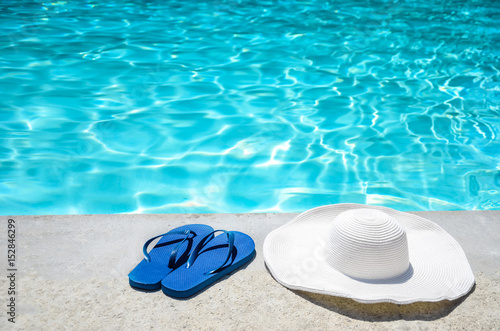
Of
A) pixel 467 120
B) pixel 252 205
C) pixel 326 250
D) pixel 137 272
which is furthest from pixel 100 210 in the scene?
pixel 467 120

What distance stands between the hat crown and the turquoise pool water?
1.48 metres

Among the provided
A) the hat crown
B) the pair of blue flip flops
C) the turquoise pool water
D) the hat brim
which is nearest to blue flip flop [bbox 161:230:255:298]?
the pair of blue flip flops

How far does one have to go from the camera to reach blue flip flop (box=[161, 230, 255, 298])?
192 centimetres

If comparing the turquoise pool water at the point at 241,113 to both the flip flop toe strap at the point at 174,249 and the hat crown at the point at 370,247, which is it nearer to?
the flip flop toe strap at the point at 174,249

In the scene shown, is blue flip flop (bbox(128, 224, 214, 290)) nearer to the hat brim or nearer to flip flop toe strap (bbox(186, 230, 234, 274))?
flip flop toe strap (bbox(186, 230, 234, 274))

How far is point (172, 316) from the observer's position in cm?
181

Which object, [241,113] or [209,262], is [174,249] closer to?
[209,262]

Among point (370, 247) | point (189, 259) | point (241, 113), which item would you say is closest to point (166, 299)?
point (189, 259)

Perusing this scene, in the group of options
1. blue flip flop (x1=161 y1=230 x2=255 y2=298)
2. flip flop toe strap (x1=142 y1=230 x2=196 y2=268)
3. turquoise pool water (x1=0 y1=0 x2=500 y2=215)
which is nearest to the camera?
blue flip flop (x1=161 y1=230 x2=255 y2=298)

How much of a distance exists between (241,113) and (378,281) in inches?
115

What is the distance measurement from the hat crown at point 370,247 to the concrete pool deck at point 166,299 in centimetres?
15

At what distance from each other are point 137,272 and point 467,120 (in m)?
3.81

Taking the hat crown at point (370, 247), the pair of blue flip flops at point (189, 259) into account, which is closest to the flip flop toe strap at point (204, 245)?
the pair of blue flip flops at point (189, 259)

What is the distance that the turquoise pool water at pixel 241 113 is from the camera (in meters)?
3.47
